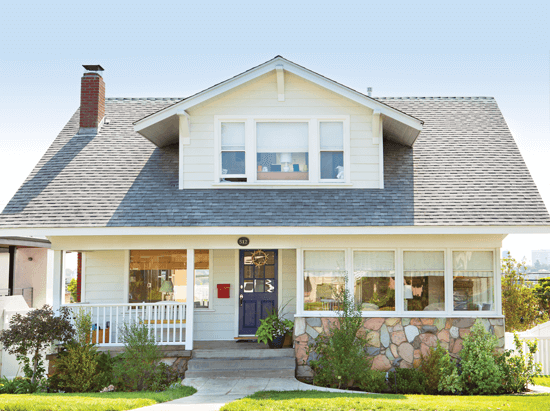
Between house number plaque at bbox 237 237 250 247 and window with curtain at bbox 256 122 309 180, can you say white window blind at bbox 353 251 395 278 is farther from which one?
house number plaque at bbox 237 237 250 247

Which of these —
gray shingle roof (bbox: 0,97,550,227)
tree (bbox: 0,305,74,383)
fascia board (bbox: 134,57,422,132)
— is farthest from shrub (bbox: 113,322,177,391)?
fascia board (bbox: 134,57,422,132)

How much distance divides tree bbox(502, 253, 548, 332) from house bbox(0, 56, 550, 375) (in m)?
4.81

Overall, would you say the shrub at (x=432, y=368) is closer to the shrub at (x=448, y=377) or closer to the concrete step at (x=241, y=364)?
the shrub at (x=448, y=377)

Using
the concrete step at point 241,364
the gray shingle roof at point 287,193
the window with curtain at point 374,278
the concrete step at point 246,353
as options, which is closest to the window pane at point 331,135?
the gray shingle roof at point 287,193

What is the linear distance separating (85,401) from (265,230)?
447 cm

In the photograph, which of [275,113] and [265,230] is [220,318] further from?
[275,113]

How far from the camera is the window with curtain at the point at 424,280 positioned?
1064cm

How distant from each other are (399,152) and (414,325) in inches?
172

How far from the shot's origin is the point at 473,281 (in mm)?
10680

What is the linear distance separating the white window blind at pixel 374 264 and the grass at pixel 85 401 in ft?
14.0

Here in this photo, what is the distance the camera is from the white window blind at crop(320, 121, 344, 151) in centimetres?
1157

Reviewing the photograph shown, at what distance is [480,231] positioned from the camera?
10.1 meters

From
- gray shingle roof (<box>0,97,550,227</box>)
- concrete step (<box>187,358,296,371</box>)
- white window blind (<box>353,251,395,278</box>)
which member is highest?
gray shingle roof (<box>0,97,550,227</box>)

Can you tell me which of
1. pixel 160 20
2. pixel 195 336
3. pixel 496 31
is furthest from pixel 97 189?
pixel 496 31
